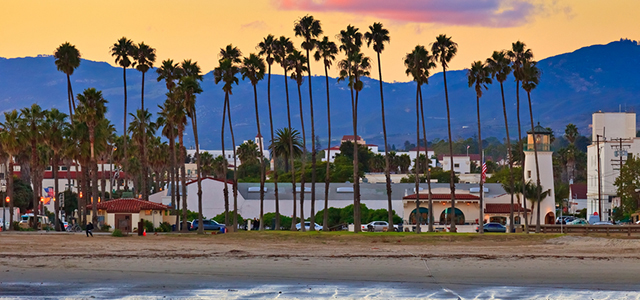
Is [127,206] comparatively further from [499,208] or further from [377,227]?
[499,208]

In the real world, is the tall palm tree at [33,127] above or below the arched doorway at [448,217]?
above

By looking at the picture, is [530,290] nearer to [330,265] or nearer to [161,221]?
[330,265]

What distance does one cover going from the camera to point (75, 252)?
35.4 meters

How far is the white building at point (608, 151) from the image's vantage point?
11249cm

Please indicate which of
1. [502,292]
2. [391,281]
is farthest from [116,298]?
[502,292]

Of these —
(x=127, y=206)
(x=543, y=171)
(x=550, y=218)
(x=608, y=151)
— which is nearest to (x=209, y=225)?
(x=127, y=206)

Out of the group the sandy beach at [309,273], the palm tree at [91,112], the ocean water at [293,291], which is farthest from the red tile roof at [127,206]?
the ocean water at [293,291]

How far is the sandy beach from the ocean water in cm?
3

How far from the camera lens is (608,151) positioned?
114688 millimetres

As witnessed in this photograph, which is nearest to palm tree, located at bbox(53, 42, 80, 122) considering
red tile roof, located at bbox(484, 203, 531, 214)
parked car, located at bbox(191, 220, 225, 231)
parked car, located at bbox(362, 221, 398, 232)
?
parked car, located at bbox(191, 220, 225, 231)

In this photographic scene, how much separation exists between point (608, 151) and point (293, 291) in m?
101

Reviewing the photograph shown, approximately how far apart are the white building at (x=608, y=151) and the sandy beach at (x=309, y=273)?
77.2m

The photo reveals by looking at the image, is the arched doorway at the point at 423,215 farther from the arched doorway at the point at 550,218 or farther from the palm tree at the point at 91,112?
the palm tree at the point at 91,112

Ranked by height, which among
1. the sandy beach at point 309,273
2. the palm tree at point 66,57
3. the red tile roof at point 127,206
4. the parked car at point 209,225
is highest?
the palm tree at point 66,57
